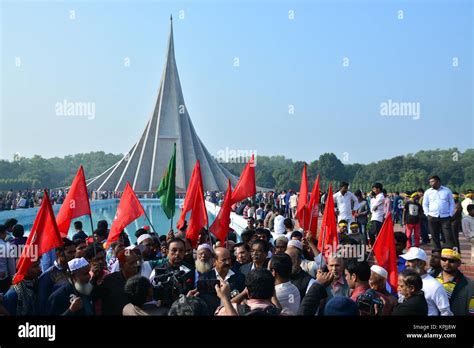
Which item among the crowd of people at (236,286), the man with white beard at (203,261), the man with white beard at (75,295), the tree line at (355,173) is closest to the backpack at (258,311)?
the crowd of people at (236,286)

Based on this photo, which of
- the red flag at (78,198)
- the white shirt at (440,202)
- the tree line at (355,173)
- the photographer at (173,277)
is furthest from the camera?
the tree line at (355,173)

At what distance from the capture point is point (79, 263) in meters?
3.21

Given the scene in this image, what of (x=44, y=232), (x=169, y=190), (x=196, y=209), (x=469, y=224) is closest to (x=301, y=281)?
(x=44, y=232)

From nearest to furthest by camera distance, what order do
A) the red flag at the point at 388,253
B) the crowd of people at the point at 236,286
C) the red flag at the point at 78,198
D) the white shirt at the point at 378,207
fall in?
the crowd of people at the point at 236,286, the red flag at the point at 388,253, the red flag at the point at 78,198, the white shirt at the point at 378,207

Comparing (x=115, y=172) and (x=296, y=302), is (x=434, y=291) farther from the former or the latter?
(x=115, y=172)

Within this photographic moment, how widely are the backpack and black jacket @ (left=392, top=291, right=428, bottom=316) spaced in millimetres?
577

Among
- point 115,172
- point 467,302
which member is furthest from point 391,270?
point 115,172

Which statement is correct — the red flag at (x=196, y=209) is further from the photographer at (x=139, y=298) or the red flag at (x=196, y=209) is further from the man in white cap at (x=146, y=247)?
the photographer at (x=139, y=298)

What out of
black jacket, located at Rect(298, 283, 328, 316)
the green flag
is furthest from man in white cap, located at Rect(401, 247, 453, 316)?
the green flag

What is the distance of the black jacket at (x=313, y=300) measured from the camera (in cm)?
280

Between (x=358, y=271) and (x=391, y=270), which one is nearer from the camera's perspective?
(x=358, y=271)

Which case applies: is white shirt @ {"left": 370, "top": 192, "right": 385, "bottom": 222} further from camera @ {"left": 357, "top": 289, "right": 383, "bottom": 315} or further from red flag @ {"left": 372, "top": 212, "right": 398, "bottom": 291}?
camera @ {"left": 357, "top": 289, "right": 383, "bottom": 315}

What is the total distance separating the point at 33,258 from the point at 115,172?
39552 millimetres

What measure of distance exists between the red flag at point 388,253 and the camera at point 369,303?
2.48ft
